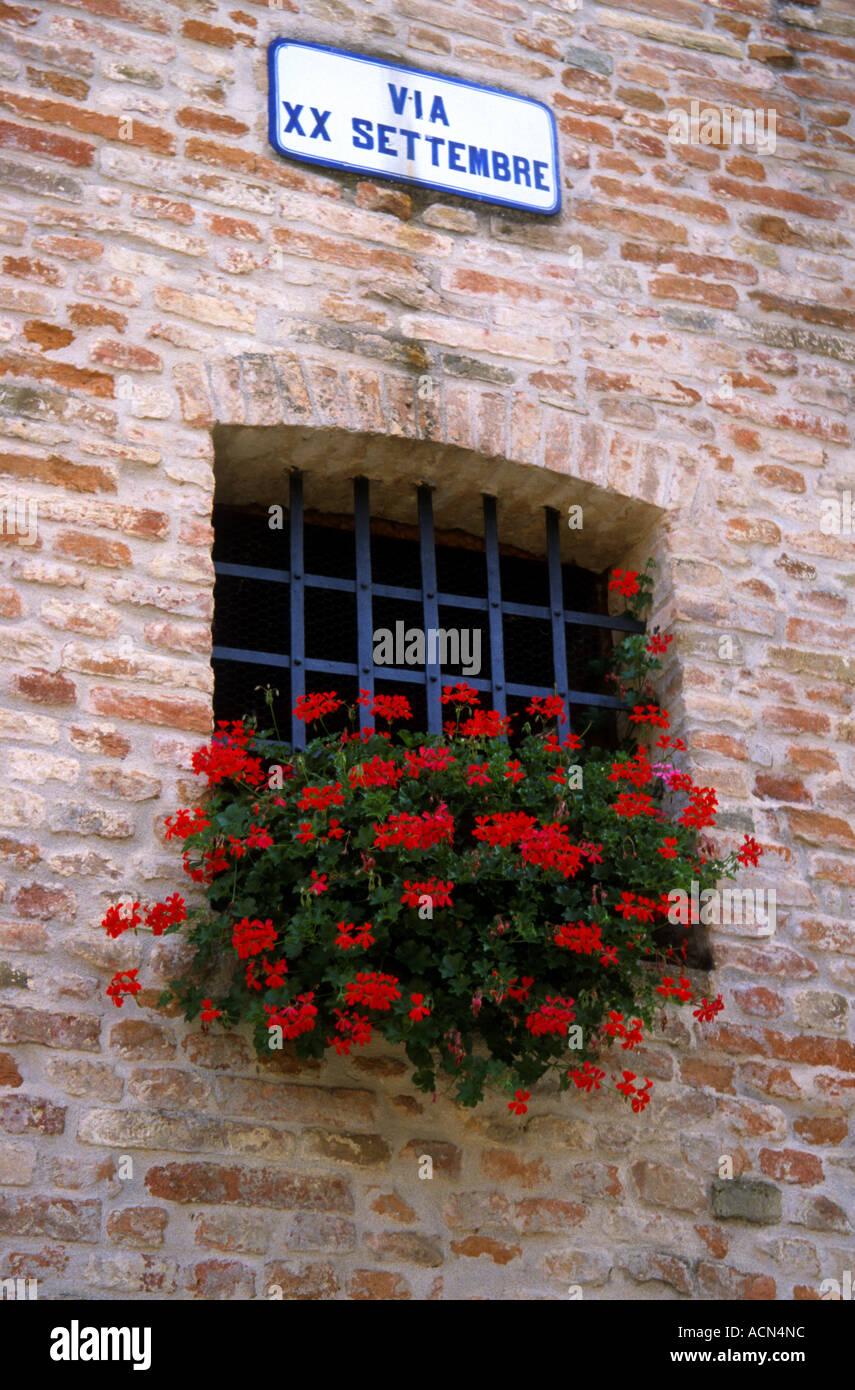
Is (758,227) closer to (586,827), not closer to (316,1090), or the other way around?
(586,827)

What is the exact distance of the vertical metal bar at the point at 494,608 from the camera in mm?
4395

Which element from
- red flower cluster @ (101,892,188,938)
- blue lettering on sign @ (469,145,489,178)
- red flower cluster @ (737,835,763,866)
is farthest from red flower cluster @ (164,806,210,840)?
blue lettering on sign @ (469,145,489,178)

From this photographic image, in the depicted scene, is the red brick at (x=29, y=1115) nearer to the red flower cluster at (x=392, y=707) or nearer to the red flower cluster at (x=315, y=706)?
the red flower cluster at (x=315, y=706)

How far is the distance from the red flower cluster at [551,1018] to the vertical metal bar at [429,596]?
904 mm

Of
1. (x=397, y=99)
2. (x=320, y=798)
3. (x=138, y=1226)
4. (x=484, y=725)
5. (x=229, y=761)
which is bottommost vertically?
(x=138, y=1226)

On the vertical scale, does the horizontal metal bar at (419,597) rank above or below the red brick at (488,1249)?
above

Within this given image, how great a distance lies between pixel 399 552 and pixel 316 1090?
1675 mm

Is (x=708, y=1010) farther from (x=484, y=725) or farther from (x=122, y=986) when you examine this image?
(x=122, y=986)

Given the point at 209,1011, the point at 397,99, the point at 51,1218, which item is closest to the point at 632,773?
the point at 209,1011

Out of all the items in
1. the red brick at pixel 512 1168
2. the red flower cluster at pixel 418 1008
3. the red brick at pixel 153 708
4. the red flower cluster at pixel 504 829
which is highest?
the red brick at pixel 153 708

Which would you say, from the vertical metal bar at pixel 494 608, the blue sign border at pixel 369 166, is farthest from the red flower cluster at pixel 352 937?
the blue sign border at pixel 369 166

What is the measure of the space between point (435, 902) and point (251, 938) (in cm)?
39

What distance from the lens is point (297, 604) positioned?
429 cm

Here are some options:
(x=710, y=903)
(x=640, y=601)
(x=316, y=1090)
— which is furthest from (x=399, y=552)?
(x=316, y=1090)
